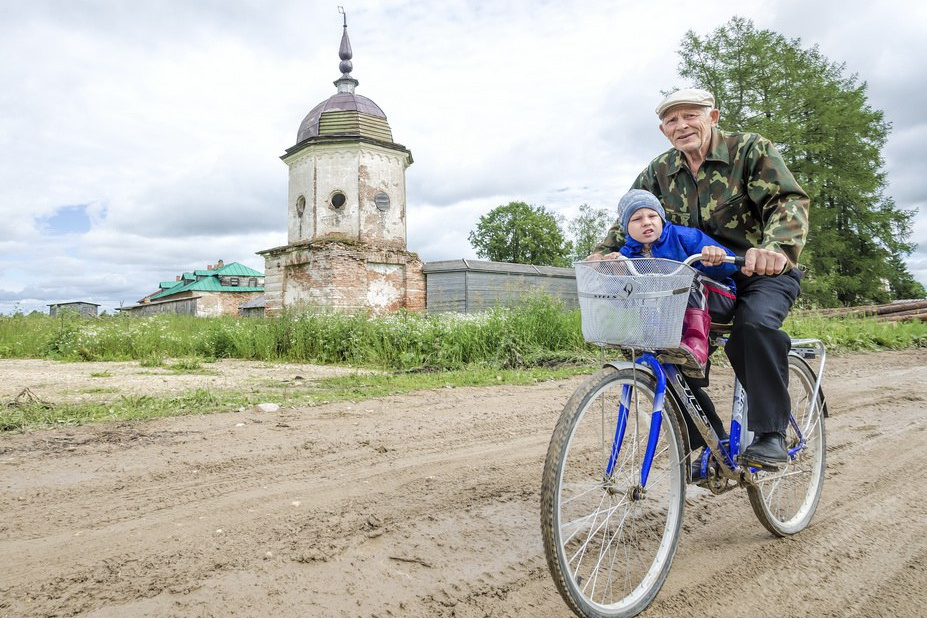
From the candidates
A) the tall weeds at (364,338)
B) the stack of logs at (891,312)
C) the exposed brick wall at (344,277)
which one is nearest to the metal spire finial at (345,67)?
the exposed brick wall at (344,277)

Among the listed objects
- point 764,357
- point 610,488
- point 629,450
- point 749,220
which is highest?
point 749,220

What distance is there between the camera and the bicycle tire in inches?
114

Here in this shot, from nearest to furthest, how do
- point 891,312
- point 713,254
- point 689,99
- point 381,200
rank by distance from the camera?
point 713,254, point 689,99, point 891,312, point 381,200

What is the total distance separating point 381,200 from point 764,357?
20071 millimetres

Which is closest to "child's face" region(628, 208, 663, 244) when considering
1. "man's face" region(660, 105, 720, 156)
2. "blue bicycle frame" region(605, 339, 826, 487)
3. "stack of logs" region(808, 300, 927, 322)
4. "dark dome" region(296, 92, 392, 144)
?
"blue bicycle frame" region(605, 339, 826, 487)

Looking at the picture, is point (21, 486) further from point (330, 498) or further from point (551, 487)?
point (551, 487)

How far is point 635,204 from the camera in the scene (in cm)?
239

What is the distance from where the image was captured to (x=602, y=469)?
2320mm

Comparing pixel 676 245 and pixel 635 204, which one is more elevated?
pixel 635 204

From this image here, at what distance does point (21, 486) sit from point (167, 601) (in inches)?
76.0

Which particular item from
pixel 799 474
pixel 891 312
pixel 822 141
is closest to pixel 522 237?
pixel 822 141

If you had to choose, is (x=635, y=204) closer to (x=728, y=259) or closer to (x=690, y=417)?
(x=728, y=259)

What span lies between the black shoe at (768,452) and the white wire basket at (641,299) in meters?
0.75

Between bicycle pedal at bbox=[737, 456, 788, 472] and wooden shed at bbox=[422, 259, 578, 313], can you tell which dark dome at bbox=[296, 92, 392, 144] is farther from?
bicycle pedal at bbox=[737, 456, 788, 472]
